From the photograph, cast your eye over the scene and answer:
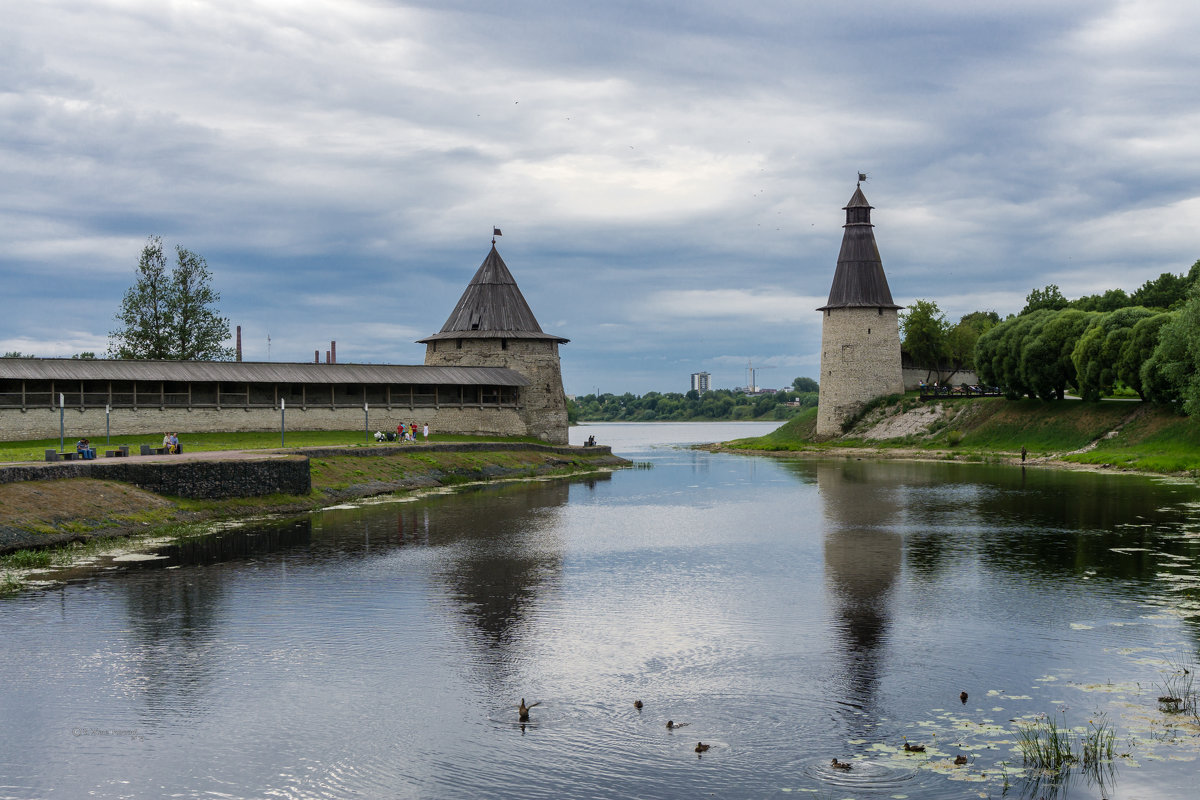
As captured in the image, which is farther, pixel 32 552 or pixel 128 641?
pixel 32 552

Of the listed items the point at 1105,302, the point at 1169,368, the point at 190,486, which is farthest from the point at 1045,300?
the point at 190,486

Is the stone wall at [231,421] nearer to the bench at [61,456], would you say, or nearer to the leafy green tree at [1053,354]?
the bench at [61,456]

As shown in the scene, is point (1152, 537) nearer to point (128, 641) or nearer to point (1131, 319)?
point (128, 641)

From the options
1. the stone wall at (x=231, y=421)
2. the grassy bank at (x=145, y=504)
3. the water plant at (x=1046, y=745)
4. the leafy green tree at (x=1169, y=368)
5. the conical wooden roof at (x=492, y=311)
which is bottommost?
the water plant at (x=1046, y=745)

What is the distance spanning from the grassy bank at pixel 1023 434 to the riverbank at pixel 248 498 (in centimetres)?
2233

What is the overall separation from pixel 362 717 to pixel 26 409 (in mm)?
34449

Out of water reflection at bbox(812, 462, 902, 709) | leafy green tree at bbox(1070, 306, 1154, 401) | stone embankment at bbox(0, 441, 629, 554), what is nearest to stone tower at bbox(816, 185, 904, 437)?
leafy green tree at bbox(1070, 306, 1154, 401)

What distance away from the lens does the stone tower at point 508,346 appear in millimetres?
55750

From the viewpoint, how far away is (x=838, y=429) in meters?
70.0

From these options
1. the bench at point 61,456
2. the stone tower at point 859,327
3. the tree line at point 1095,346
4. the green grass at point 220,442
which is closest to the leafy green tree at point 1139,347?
the tree line at point 1095,346

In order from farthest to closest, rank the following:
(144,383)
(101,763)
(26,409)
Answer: (144,383)
(26,409)
(101,763)

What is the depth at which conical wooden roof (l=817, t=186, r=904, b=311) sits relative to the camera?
2721 inches

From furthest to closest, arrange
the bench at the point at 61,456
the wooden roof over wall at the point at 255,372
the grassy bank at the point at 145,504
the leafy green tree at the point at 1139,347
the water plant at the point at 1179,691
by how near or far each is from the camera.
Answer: the leafy green tree at the point at 1139,347, the wooden roof over wall at the point at 255,372, the bench at the point at 61,456, the grassy bank at the point at 145,504, the water plant at the point at 1179,691

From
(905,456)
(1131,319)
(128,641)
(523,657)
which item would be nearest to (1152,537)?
(523,657)
